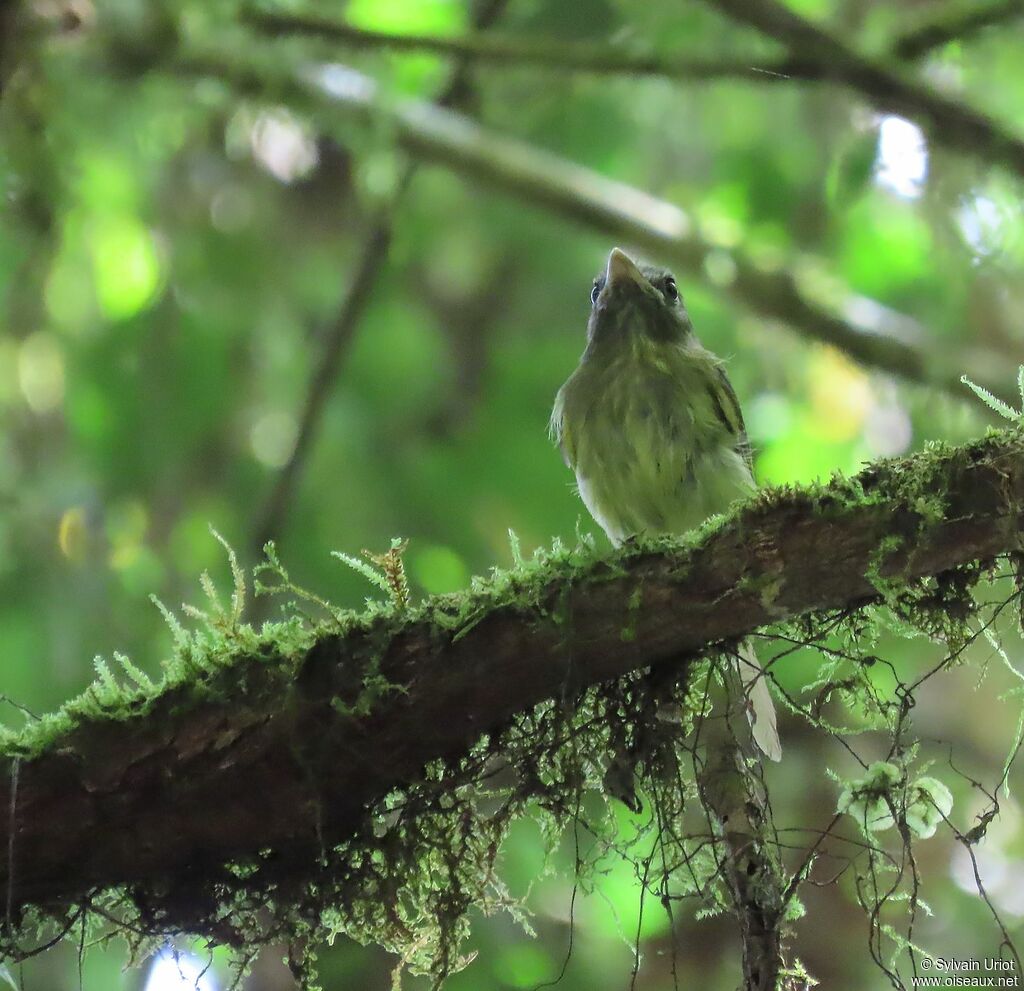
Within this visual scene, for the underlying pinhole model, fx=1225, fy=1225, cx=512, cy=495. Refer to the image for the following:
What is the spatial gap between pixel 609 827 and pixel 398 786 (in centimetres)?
42

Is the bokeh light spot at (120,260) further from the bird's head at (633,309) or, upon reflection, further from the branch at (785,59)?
the bird's head at (633,309)

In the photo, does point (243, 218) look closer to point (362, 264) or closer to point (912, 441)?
point (362, 264)

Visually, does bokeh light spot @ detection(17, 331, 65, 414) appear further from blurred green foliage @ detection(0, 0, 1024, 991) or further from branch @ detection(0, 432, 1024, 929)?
branch @ detection(0, 432, 1024, 929)

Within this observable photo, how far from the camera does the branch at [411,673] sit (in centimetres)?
189

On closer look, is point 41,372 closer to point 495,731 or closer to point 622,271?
point 622,271

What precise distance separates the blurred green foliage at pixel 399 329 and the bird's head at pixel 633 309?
1.23 ft

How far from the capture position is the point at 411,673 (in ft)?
6.33

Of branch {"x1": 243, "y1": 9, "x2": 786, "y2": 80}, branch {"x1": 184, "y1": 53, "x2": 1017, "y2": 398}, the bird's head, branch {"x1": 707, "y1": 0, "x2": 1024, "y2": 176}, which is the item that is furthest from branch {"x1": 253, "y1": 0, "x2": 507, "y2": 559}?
branch {"x1": 707, "y1": 0, "x2": 1024, "y2": 176}

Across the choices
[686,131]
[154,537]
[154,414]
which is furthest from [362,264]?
[686,131]

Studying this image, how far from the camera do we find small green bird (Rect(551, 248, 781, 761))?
3.33 metres

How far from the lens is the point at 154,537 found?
4.48 meters

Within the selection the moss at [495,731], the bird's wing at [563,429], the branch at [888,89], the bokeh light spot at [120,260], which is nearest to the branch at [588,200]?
the branch at [888,89]

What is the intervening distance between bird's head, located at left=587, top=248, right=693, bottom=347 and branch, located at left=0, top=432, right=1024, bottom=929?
194 cm

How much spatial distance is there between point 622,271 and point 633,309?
160 mm
